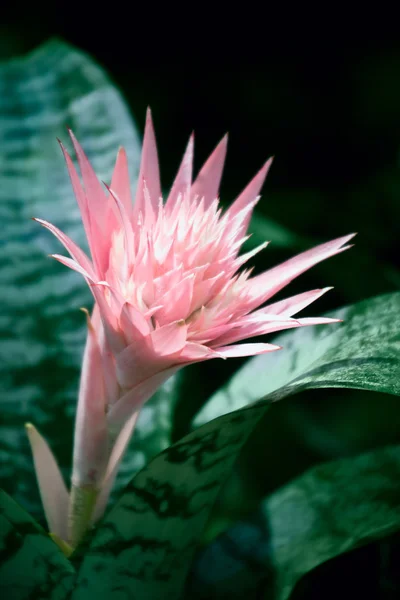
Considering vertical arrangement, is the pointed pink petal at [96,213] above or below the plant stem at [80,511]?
above

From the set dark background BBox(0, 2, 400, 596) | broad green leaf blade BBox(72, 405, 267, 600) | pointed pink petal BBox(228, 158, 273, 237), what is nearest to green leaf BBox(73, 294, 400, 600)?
broad green leaf blade BBox(72, 405, 267, 600)

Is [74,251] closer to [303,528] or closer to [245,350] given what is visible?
[245,350]

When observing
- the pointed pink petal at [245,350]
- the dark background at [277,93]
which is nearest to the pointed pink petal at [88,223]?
the pointed pink petal at [245,350]

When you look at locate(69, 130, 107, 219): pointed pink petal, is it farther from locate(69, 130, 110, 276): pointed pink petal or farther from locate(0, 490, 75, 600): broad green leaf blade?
locate(0, 490, 75, 600): broad green leaf blade

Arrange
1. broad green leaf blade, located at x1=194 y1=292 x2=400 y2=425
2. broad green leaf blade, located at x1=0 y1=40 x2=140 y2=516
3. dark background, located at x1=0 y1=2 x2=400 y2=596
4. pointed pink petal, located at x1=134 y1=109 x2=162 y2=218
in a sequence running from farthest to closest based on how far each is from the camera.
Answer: dark background, located at x1=0 y1=2 x2=400 y2=596 < broad green leaf blade, located at x1=0 y1=40 x2=140 y2=516 < pointed pink petal, located at x1=134 y1=109 x2=162 y2=218 < broad green leaf blade, located at x1=194 y1=292 x2=400 y2=425

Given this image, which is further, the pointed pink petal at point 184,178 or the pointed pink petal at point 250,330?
the pointed pink petal at point 184,178

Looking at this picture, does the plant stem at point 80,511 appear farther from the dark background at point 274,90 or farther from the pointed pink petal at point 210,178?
the dark background at point 274,90
